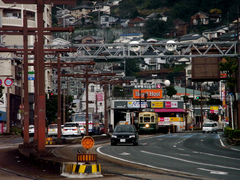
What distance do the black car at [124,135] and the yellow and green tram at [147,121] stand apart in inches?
1322

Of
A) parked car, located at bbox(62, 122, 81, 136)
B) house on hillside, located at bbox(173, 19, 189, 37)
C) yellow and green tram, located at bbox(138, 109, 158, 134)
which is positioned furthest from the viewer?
house on hillside, located at bbox(173, 19, 189, 37)

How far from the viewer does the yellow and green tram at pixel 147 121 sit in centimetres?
6938

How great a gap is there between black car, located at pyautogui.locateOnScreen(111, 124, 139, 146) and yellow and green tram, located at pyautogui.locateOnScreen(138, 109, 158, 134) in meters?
33.6

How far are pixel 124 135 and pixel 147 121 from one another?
1381 inches

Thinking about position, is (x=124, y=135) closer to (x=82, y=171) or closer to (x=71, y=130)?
(x=82, y=171)

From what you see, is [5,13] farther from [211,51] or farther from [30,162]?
[30,162]

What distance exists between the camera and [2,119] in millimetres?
72688

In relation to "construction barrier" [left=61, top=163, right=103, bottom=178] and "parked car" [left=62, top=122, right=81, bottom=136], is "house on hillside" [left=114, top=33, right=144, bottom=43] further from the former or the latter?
"construction barrier" [left=61, top=163, right=103, bottom=178]

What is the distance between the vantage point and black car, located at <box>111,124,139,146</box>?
34562 millimetres

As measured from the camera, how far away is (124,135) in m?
34.7

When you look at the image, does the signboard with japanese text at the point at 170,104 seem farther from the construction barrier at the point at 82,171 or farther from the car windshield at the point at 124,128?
the construction barrier at the point at 82,171

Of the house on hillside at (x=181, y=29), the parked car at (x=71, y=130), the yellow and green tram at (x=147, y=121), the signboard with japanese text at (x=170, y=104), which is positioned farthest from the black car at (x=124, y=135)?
the house on hillside at (x=181, y=29)

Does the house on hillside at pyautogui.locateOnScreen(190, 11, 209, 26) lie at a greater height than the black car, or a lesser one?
greater

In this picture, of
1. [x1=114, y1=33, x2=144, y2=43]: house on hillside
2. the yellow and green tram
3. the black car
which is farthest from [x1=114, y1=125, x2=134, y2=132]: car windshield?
[x1=114, y1=33, x2=144, y2=43]: house on hillside
